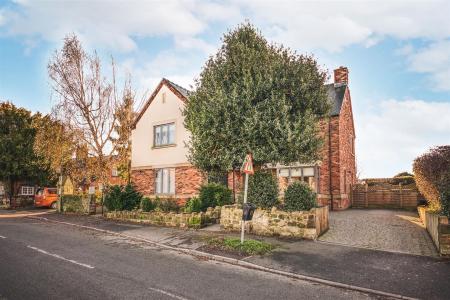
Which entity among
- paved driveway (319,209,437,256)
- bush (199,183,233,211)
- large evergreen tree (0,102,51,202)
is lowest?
paved driveway (319,209,437,256)

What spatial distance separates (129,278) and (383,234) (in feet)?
32.4

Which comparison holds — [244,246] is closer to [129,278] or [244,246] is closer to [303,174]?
[129,278]

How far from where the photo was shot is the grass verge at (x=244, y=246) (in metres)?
9.75

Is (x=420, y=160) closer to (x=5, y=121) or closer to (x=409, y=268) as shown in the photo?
(x=409, y=268)

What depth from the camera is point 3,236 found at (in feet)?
42.2

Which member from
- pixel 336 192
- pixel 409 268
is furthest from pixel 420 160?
pixel 409 268

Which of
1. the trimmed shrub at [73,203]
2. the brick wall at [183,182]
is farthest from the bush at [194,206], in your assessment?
the trimmed shrub at [73,203]

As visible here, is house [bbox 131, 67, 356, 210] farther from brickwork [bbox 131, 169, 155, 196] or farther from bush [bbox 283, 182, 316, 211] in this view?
bush [bbox 283, 182, 316, 211]

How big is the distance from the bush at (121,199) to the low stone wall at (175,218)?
2.67 ft

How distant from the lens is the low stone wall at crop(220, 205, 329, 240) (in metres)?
11.6

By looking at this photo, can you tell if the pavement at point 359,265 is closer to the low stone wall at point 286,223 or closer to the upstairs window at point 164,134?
the low stone wall at point 286,223

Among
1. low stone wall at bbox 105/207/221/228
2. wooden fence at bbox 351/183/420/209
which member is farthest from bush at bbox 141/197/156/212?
wooden fence at bbox 351/183/420/209

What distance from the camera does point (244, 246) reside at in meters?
10.1

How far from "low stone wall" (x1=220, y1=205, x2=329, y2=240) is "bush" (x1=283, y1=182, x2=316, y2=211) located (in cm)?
35
